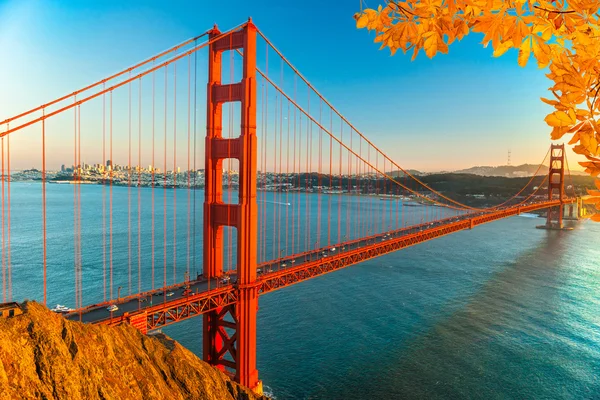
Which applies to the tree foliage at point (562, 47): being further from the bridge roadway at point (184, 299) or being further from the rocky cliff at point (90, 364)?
the bridge roadway at point (184, 299)

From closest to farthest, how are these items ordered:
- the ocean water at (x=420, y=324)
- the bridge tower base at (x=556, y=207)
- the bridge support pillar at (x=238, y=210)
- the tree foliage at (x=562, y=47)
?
the tree foliage at (x=562, y=47) < the bridge support pillar at (x=238, y=210) < the ocean water at (x=420, y=324) < the bridge tower base at (x=556, y=207)

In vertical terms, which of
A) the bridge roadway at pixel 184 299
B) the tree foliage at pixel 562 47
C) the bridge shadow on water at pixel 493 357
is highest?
the tree foliage at pixel 562 47

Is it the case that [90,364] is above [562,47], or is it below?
below

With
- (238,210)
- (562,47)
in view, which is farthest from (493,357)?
(562,47)

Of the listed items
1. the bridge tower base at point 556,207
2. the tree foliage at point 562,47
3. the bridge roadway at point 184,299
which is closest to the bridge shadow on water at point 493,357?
the bridge roadway at point 184,299

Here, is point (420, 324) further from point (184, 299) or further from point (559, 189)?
point (559, 189)

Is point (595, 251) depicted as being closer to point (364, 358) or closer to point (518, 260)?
point (518, 260)
